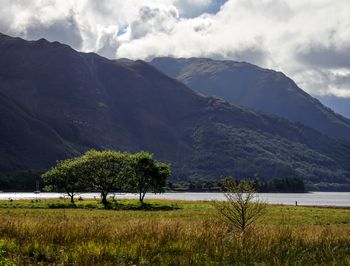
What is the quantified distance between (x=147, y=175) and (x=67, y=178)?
17.3 m

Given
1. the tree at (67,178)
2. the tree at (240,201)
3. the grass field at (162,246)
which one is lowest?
the grass field at (162,246)

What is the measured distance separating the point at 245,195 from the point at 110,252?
12.8 m

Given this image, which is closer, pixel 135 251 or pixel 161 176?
pixel 135 251

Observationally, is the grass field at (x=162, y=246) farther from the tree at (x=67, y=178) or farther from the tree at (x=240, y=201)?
the tree at (x=67, y=178)

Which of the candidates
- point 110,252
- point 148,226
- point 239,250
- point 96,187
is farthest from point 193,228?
point 96,187

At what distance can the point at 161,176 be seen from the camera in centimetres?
11006

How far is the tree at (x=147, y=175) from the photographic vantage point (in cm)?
10862

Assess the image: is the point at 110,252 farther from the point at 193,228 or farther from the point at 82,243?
the point at 193,228

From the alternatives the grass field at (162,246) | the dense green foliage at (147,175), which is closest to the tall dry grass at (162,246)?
the grass field at (162,246)

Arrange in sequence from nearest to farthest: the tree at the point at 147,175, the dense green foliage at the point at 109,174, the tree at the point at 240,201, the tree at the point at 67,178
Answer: the tree at the point at 240,201, the dense green foliage at the point at 109,174, the tree at the point at 67,178, the tree at the point at 147,175

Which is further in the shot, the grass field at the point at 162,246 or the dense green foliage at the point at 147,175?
the dense green foliage at the point at 147,175

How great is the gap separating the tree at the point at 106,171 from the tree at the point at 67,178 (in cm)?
237

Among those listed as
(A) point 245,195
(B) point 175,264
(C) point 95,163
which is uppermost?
(C) point 95,163

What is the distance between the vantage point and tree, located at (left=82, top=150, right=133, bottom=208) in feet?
342
